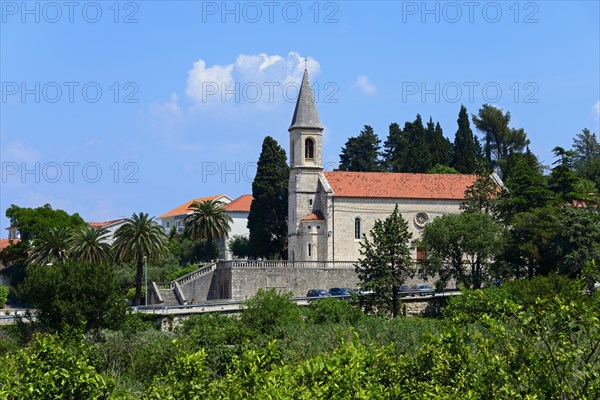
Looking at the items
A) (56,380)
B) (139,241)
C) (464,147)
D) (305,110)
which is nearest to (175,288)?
(139,241)

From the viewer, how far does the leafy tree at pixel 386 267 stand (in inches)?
2331

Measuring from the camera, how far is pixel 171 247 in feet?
271

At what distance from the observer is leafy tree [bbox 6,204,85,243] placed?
87375 millimetres

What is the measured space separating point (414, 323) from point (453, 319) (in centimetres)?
3089

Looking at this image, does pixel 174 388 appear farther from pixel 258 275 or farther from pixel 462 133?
pixel 462 133

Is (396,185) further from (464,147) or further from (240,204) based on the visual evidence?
(240,204)

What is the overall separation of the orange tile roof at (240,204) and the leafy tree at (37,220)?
670 inches

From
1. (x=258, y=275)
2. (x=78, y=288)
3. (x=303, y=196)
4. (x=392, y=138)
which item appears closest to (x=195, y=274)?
(x=258, y=275)

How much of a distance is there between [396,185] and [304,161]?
23.6ft

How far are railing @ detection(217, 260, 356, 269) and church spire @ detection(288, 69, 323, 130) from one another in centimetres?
1103

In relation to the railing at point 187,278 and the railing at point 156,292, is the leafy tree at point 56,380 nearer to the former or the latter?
the railing at point 156,292

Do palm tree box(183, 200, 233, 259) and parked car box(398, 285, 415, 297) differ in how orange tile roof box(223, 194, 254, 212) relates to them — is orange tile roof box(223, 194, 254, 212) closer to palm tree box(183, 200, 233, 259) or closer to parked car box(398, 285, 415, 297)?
palm tree box(183, 200, 233, 259)

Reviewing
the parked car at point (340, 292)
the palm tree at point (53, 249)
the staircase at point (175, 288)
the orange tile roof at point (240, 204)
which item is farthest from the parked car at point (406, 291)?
the orange tile roof at point (240, 204)

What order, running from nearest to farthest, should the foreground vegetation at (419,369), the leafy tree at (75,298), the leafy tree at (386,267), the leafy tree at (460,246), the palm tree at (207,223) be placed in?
1. the foreground vegetation at (419,369)
2. the leafy tree at (75,298)
3. the leafy tree at (386,267)
4. the leafy tree at (460,246)
5. the palm tree at (207,223)
